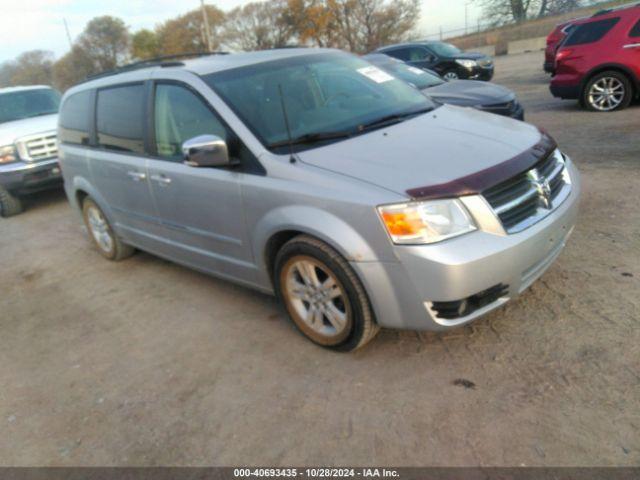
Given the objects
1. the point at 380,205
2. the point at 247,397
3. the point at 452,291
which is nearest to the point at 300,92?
the point at 380,205

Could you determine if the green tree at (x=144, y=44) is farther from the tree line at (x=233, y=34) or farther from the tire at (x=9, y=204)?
the tire at (x=9, y=204)

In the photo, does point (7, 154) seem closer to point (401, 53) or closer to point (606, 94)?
point (606, 94)

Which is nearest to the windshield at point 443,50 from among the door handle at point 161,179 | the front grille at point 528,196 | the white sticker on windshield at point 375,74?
the white sticker on windshield at point 375,74

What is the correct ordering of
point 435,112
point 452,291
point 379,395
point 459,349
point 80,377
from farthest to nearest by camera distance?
point 435,112
point 80,377
point 459,349
point 379,395
point 452,291

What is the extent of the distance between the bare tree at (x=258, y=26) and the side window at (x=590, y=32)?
4652 cm

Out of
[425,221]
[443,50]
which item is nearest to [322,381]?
[425,221]

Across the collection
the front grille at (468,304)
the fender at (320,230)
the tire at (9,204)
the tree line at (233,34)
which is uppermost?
the tree line at (233,34)

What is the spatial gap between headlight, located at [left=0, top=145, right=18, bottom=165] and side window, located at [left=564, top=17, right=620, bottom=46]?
928 centimetres

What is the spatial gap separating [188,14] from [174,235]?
62.2 metres

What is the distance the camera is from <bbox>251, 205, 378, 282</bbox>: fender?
275 centimetres

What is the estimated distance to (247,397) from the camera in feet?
9.73

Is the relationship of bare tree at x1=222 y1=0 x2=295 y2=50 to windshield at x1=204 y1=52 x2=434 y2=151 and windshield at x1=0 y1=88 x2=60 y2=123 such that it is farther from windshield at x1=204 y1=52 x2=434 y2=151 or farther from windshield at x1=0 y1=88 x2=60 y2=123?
windshield at x1=204 y1=52 x2=434 y2=151

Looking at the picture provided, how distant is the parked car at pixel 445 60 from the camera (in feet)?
Answer: 51.0

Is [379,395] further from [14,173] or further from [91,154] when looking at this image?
[14,173]
